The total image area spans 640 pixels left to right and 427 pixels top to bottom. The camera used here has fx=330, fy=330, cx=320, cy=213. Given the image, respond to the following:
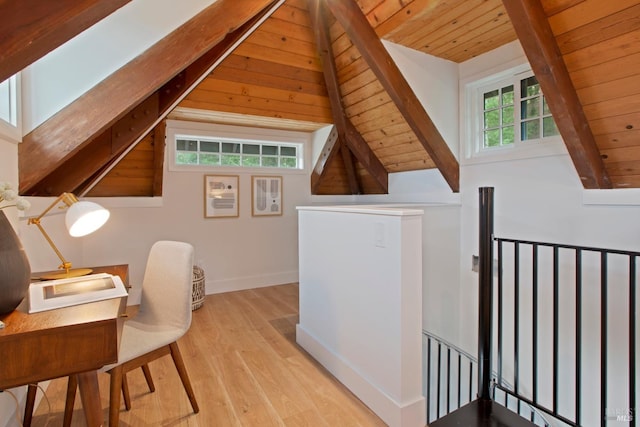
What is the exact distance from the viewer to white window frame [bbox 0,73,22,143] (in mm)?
1552

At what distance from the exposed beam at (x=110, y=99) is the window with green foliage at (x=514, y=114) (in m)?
2.43

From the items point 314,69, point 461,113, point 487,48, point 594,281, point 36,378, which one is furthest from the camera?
point 314,69

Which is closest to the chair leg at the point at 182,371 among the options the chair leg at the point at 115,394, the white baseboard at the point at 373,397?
the chair leg at the point at 115,394

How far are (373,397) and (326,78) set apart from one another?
9.60 ft

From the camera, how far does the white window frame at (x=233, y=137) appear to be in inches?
152

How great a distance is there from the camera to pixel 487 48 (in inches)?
111

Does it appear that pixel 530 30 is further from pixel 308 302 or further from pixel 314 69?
pixel 308 302

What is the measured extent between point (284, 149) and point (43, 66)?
3068 mm

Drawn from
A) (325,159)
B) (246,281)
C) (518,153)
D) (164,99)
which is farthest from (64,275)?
(518,153)

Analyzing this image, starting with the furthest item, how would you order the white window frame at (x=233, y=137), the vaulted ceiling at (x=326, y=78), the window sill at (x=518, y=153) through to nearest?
the white window frame at (x=233, y=137) → the window sill at (x=518, y=153) → the vaulted ceiling at (x=326, y=78)

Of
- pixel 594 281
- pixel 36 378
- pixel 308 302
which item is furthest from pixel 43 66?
pixel 594 281

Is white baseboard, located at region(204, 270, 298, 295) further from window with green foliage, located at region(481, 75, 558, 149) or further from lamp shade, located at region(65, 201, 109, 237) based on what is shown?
window with green foliage, located at region(481, 75, 558, 149)

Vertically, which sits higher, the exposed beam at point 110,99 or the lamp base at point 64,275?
the exposed beam at point 110,99

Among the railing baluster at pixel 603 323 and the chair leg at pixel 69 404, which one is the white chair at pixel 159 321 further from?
the railing baluster at pixel 603 323
